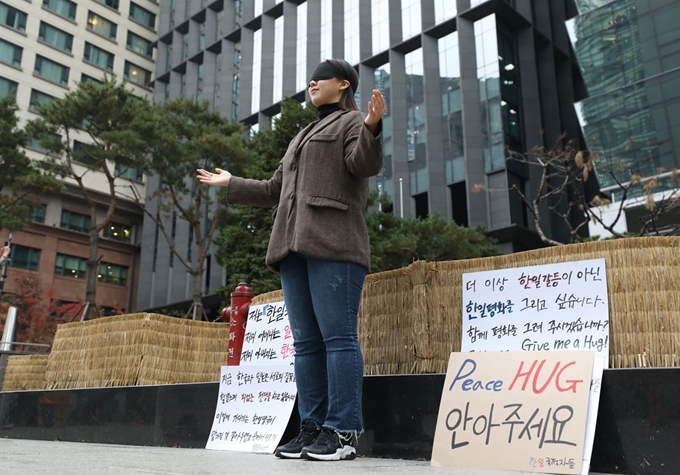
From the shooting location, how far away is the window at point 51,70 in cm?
3625

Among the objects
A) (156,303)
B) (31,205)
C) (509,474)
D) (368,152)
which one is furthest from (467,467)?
(156,303)

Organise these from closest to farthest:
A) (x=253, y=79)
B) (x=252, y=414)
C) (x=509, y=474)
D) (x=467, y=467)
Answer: (x=509, y=474)
(x=467, y=467)
(x=252, y=414)
(x=253, y=79)

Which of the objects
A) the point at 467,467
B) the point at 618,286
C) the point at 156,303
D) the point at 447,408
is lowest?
the point at 467,467

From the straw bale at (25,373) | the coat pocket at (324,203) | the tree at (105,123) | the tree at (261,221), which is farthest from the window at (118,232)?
the coat pocket at (324,203)

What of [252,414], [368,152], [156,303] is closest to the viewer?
[368,152]

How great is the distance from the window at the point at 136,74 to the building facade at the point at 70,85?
6 centimetres

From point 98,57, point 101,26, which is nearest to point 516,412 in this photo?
point 98,57

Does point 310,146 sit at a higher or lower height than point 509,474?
higher

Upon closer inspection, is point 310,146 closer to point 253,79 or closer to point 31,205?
point 31,205

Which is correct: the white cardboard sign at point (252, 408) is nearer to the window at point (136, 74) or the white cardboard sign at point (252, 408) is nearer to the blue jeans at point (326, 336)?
the blue jeans at point (326, 336)

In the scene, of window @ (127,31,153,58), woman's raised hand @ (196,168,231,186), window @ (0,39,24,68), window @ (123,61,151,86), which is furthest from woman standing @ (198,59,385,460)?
window @ (127,31,153,58)

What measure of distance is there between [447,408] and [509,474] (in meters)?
0.56

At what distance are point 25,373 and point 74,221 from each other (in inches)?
1328

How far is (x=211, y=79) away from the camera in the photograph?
37125 mm
